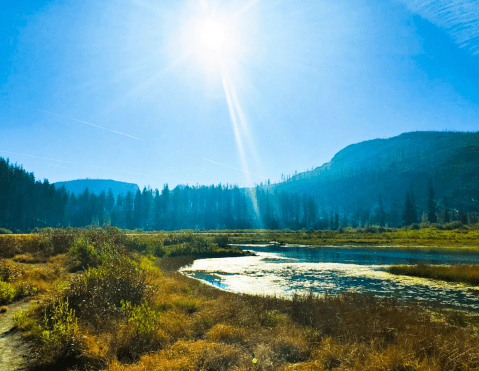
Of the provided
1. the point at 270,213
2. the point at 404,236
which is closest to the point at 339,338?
the point at 404,236

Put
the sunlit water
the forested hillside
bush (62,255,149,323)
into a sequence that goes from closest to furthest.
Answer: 1. bush (62,255,149,323)
2. the sunlit water
3. the forested hillside

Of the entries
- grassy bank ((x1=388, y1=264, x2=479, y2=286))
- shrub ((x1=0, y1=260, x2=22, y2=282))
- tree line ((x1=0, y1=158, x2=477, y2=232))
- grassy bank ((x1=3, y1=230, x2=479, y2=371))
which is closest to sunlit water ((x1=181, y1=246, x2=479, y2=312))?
grassy bank ((x1=388, y1=264, x2=479, y2=286))

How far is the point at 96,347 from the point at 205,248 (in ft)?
133

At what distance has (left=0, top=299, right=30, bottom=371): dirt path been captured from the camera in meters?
6.85

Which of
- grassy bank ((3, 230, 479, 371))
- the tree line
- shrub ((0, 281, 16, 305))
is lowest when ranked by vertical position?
grassy bank ((3, 230, 479, 371))

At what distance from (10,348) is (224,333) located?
609 cm

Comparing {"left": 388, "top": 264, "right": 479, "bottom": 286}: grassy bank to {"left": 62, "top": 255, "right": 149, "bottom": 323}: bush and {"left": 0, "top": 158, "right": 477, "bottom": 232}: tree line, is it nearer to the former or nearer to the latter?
{"left": 62, "top": 255, "right": 149, "bottom": 323}: bush

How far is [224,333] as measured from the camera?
32.0 ft

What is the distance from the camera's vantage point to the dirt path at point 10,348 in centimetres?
685

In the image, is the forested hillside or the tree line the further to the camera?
the forested hillside

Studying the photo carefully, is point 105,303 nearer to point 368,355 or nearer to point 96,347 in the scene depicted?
point 96,347

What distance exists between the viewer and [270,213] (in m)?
168

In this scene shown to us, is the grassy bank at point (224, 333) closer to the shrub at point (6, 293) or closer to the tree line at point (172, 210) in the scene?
the shrub at point (6, 293)

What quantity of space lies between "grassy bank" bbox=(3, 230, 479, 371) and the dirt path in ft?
0.95
